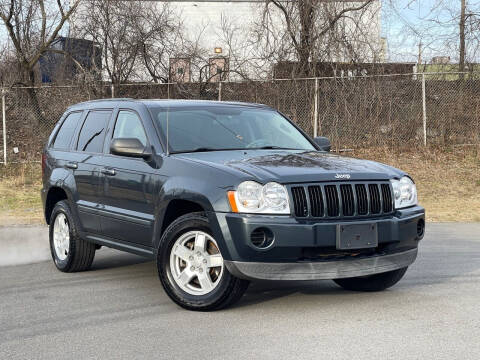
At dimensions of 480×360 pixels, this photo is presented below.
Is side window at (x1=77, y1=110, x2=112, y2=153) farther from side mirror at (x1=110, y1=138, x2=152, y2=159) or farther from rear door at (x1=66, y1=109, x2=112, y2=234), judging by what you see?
side mirror at (x1=110, y1=138, x2=152, y2=159)

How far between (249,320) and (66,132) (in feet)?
12.6

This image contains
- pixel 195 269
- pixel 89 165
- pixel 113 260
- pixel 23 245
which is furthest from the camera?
pixel 23 245

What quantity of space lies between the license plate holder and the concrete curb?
4557mm

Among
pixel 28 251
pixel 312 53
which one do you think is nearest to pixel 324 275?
pixel 28 251

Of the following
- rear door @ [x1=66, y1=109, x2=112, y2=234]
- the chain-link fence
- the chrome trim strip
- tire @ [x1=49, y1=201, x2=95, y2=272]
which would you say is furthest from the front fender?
the chain-link fence

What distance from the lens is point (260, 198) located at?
5.87 m

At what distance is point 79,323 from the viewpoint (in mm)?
5867

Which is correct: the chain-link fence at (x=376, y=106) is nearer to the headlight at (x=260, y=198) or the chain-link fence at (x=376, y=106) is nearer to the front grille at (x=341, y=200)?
the front grille at (x=341, y=200)

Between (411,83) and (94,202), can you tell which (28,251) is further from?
(411,83)

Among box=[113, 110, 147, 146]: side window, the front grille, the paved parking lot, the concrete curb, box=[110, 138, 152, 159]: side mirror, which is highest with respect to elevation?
box=[113, 110, 147, 146]: side window

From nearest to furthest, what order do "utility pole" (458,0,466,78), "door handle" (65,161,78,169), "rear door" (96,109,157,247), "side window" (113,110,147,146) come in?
"rear door" (96,109,157,247) < "side window" (113,110,147,146) < "door handle" (65,161,78,169) < "utility pole" (458,0,466,78)

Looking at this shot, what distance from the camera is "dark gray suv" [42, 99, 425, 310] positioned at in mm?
5848

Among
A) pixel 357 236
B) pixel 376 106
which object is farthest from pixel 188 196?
pixel 376 106

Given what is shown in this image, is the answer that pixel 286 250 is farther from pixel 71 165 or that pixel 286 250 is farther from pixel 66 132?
pixel 66 132
